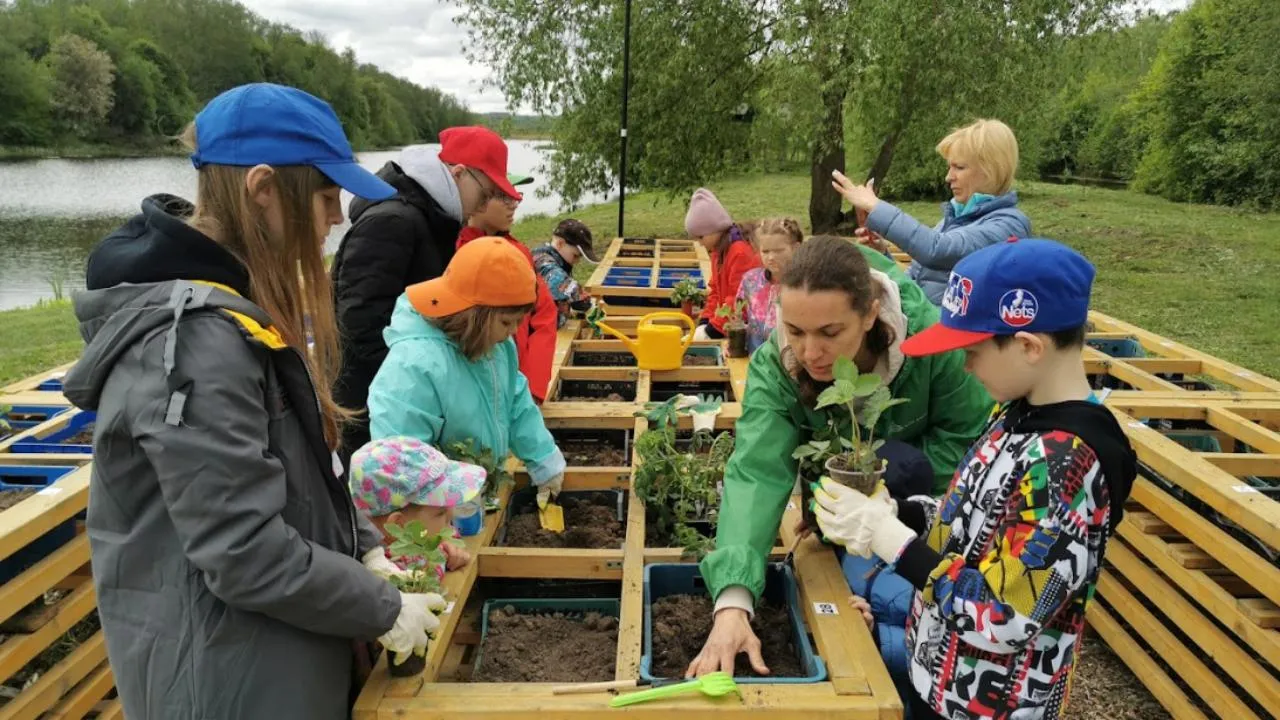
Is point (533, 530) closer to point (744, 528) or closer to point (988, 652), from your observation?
point (744, 528)

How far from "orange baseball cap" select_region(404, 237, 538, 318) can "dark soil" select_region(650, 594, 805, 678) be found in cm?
98

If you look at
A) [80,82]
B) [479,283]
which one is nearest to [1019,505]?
[479,283]

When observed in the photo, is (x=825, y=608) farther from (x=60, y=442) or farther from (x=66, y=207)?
(x=66, y=207)

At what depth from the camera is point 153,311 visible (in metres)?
1.20

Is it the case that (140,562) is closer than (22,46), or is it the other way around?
(140,562)

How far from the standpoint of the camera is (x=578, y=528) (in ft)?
8.91

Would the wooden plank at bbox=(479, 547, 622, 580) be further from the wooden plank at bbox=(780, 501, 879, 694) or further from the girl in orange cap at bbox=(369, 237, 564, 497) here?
the wooden plank at bbox=(780, 501, 879, 694)

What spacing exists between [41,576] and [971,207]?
11.9ft

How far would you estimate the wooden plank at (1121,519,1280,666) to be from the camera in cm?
233

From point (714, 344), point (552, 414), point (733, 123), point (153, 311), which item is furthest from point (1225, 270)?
point (153, 311)

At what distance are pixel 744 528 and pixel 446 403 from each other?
99 cm

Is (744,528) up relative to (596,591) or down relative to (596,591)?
up

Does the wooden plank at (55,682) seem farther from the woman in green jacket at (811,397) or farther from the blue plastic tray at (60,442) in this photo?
the woman in green jacket at (811,397)

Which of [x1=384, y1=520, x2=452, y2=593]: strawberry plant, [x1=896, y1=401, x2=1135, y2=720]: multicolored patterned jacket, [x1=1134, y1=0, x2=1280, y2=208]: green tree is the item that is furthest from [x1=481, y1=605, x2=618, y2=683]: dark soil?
[x1=1134, y1=0, x2=1280, y2=208]: green tree
